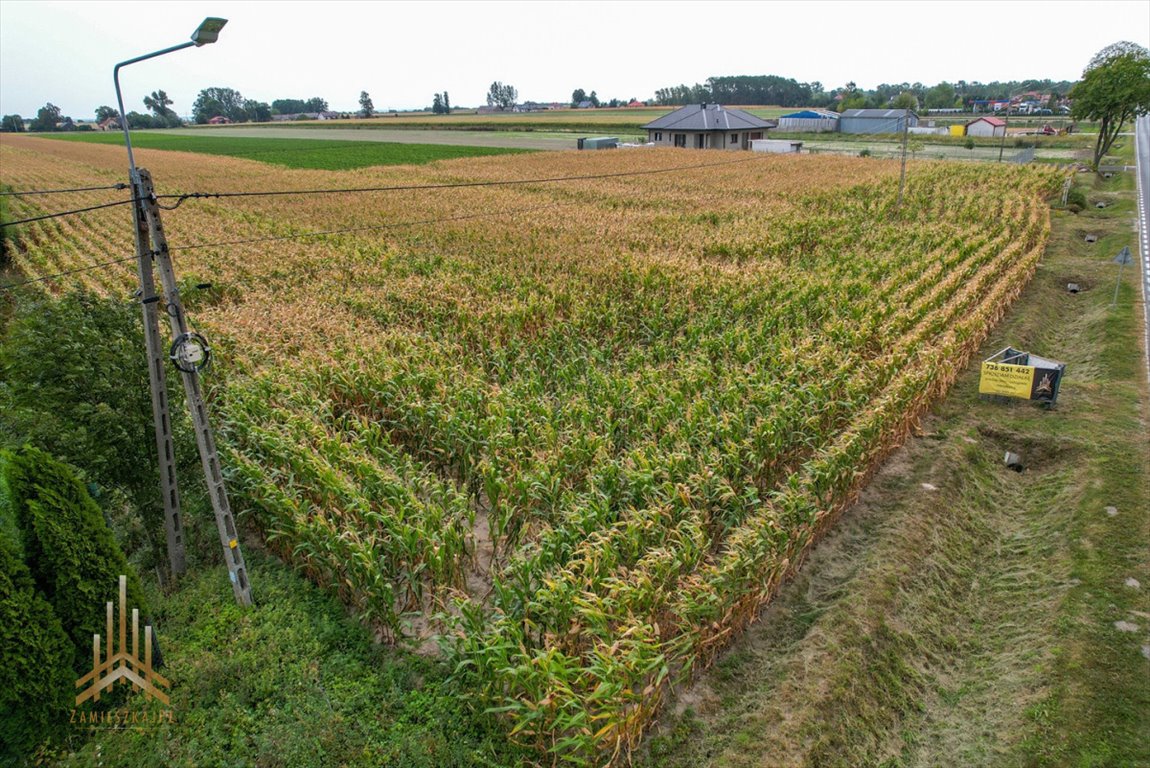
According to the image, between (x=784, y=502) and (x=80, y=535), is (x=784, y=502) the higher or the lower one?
the lower one

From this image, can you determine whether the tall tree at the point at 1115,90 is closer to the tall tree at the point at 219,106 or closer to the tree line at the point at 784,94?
the tree line at the point at 784,94

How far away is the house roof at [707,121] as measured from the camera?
6006 centimetres

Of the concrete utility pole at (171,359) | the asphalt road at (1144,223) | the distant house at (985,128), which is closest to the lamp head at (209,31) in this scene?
the concrete utility pole at (171,359)

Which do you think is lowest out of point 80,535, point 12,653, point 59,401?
point 12,653

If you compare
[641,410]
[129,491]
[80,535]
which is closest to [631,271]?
[641,410]

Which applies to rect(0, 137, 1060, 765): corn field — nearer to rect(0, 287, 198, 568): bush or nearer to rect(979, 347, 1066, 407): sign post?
rect(979, 347, 1066, 407): sign post

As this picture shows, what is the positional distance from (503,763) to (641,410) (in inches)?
243

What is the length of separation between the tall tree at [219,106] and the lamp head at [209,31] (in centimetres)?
19668

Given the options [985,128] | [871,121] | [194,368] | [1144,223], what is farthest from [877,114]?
[194,368]

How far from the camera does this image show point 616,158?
170ft

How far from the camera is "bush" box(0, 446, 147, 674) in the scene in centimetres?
613

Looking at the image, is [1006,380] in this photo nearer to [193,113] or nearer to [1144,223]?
[1144,223]

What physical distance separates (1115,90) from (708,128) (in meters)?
29.0

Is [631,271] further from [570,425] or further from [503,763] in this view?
[503,763]
